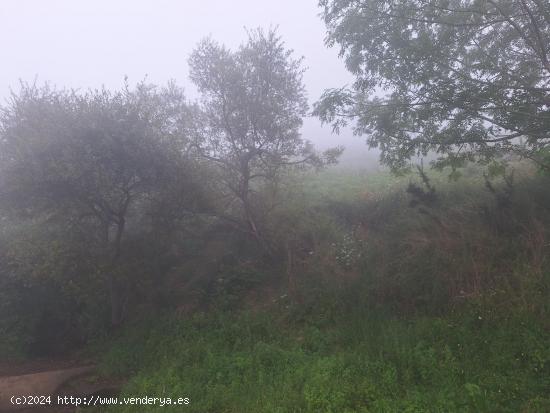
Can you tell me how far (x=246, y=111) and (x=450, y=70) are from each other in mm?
4939

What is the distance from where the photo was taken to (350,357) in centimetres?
620

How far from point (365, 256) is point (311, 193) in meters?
4.32

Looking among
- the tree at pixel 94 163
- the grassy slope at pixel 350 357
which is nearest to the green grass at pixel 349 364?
the grassy slope at pixel 350 357

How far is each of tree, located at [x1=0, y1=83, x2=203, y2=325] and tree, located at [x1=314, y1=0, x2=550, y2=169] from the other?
12.3 feet

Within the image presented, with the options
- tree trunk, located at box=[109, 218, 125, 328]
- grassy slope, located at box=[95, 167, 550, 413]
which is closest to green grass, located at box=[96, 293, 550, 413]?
grassy slope, located at box=[95, 167, 550, 413]

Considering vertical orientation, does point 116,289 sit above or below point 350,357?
above

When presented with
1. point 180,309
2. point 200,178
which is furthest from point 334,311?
point 200,178

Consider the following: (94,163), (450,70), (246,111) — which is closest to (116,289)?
(94,163)

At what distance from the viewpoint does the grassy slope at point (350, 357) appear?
202 inches

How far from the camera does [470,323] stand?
635 cm

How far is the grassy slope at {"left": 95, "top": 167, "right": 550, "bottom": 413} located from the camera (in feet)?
16.8

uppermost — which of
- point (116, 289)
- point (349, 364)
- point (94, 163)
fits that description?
point (94, 163)

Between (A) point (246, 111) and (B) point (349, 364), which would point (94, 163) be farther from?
(B) point (349, 364)

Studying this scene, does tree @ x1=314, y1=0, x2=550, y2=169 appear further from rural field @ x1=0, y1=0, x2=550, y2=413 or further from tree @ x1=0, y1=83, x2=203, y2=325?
tree @ x1=0, y1=83, x2=203, y2=325
